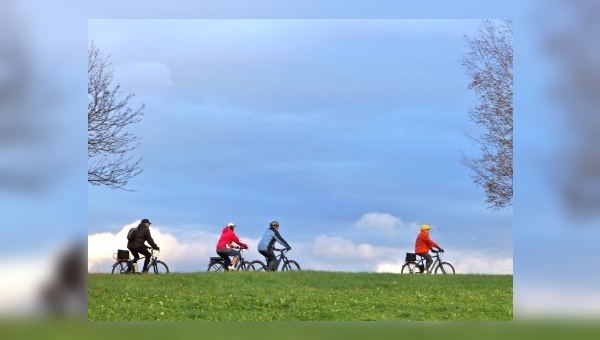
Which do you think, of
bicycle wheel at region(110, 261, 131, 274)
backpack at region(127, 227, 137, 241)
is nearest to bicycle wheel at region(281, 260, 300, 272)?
backpack at region(127, 227, 137, 241)

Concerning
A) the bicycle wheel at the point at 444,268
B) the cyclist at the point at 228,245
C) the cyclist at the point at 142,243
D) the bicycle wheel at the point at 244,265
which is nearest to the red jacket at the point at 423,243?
the bicycle wheel at the point at 444,268

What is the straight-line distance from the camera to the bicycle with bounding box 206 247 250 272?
1844cm

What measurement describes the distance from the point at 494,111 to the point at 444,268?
3326 millimetres

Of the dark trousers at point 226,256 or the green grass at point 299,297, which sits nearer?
the green grass at point 299,297

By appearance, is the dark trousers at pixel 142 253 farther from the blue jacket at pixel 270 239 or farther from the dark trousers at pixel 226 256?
the blue jacket at pixel 270 239

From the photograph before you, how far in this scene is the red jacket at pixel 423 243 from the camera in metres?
17.4

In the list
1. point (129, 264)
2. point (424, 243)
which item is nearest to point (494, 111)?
point (424, 243)

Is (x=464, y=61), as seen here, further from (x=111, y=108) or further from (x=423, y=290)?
(x=111, y=108)

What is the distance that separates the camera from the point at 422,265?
18531 mm

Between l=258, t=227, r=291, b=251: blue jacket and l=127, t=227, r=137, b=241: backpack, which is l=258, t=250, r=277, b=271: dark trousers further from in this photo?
l=127, t=227, r=137, b=241: backpack

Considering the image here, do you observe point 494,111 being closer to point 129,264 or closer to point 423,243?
point 423,243

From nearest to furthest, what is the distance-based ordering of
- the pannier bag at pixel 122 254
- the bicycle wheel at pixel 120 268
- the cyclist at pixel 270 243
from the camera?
the cyclist at pixel 270 243 → the pannier bag at pixel 122 254 → the bicycle wheel at pixel 120 268

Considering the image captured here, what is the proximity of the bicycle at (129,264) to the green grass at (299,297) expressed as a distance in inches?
7.6

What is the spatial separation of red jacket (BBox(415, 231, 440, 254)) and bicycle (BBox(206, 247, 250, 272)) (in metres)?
3.49
